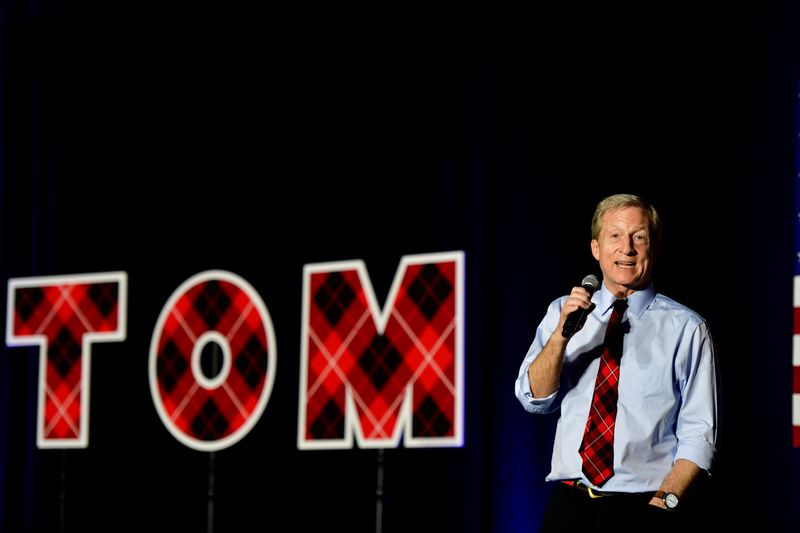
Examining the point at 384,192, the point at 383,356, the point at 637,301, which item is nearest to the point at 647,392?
the point at 637,301

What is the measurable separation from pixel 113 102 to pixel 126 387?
1337 mm

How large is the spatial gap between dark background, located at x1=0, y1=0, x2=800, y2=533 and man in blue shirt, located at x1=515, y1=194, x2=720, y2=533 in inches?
46.9

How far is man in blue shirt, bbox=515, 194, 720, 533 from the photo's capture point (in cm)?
246

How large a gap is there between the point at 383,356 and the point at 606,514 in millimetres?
2186

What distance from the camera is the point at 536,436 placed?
13.6 ft

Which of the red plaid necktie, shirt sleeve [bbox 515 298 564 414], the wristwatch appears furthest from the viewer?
shirt sleeve [bbox 515 298 564 414]

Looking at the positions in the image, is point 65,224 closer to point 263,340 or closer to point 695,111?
point 263,340

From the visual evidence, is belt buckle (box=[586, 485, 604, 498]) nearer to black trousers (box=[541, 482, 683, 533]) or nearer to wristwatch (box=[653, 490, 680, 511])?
black trousers (box=[541, 482, 683, 533])

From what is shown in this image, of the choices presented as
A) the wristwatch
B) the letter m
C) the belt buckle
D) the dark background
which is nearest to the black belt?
the belt buckle

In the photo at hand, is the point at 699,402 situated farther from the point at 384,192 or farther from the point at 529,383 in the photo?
the point at 384,192

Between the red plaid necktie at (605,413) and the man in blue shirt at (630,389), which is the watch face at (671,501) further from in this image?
the red plaid necktie at (605,413)

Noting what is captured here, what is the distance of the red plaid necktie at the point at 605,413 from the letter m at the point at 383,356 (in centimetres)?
170

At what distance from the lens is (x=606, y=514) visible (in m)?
2.48

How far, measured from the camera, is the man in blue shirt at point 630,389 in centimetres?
246
